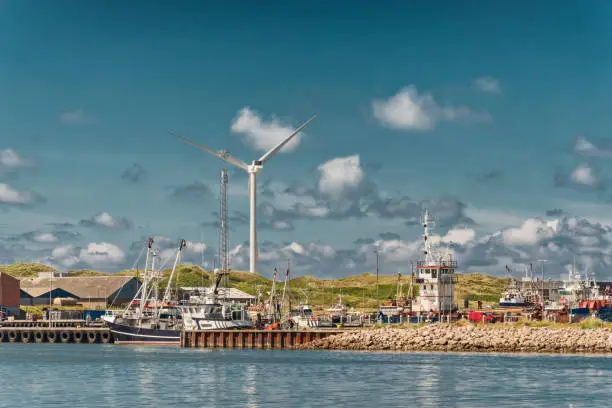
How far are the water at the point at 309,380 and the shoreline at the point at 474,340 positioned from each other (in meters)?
5.66

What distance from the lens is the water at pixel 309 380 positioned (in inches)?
3125

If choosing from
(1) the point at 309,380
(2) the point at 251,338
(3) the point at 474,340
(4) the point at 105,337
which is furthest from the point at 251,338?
(1) the point at 309,380

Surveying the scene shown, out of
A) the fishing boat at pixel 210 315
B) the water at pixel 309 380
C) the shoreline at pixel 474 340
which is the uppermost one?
the fishing boat at pixel 210 315

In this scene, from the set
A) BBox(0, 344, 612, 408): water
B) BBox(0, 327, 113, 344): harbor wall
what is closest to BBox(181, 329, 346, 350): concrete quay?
BBox(0, 344, 612, 408): water

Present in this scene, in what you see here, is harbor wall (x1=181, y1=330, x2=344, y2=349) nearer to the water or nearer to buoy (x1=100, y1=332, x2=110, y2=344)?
the water

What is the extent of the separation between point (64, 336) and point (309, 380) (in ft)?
364

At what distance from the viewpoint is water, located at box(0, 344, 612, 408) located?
79.4 metres

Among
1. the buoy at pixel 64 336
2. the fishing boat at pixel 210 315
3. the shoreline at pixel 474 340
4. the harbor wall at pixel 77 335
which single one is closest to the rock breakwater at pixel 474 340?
the shoreline at pixel 474 340

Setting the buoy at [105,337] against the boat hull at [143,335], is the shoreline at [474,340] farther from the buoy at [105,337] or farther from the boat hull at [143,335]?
the buoy at [105,337]

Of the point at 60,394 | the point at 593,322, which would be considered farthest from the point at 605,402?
the point at 593,322

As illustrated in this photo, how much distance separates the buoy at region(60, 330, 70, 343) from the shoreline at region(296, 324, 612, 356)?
66.6 metres

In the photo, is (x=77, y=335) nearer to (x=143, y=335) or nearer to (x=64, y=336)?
(x=64, y=336)

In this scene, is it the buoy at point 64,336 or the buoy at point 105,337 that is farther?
the buoy at point 64,336

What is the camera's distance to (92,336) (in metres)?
191
